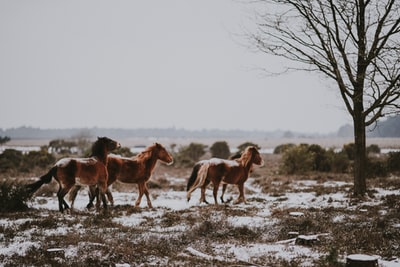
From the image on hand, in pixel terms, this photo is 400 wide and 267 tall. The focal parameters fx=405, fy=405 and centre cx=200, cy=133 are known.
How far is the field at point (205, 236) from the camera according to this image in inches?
264

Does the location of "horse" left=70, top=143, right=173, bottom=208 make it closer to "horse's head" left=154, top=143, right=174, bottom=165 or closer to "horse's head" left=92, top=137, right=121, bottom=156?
"horse's head" left=154, top=143, right=174, bottom=165

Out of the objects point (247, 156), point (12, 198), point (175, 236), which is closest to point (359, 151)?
point (247, 156)

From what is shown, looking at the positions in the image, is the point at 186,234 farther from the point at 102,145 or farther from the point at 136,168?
the point at 136,168

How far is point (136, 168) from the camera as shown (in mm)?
12750

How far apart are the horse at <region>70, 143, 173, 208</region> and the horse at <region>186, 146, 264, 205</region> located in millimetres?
1158

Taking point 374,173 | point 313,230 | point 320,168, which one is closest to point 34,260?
point 313,230

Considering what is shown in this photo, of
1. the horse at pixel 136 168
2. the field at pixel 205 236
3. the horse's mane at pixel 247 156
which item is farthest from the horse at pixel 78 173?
the horse's mane at pixel 247 156

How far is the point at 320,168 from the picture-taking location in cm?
2795

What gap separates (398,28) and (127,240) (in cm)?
1030

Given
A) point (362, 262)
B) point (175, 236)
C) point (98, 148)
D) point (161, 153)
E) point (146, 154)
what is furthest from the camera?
point (161, 153)

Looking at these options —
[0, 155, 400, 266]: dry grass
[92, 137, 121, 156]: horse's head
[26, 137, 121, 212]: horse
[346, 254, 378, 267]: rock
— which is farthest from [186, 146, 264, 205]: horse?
[346, 254, 378, 267]: rock

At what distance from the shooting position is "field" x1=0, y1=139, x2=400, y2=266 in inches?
264

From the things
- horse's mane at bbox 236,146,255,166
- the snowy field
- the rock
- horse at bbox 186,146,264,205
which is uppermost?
horse's mane at bbox 236,146,255,166

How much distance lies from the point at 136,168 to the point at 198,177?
6.83ft
